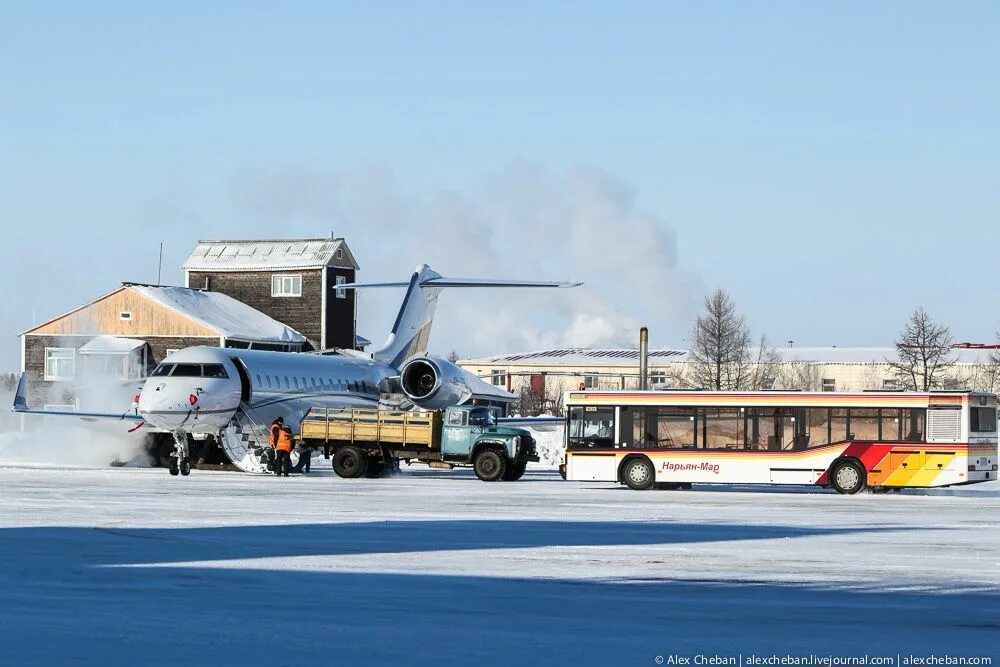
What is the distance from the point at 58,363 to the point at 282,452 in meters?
39.3

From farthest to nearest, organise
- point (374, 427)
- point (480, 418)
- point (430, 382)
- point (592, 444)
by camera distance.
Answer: point (430, 382)
point (374, 427)
point (480, 418)
point (592, 444)

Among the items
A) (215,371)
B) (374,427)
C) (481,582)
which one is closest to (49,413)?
(215,371)

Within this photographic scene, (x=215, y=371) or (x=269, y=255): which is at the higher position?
(x=269, y=255)

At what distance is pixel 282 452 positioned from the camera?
3891cm

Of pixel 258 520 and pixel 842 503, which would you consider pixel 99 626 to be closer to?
pixel 258 520

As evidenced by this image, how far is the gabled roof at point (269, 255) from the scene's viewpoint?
76.9 metres

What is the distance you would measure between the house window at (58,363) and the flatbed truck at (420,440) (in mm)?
37044

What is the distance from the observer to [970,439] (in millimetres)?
32500

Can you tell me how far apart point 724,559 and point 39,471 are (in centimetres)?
2779

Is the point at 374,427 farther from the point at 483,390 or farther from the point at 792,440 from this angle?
the point at 483,390

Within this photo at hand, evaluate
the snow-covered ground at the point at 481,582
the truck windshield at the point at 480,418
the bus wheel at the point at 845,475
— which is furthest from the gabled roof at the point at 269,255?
the snow-covered ground at the point at 481,582

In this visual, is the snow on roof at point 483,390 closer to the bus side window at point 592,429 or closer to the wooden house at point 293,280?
the bus side window at point 592,429

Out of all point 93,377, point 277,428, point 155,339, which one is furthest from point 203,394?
point 155,339

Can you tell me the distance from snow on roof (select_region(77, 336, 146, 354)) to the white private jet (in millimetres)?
22094
